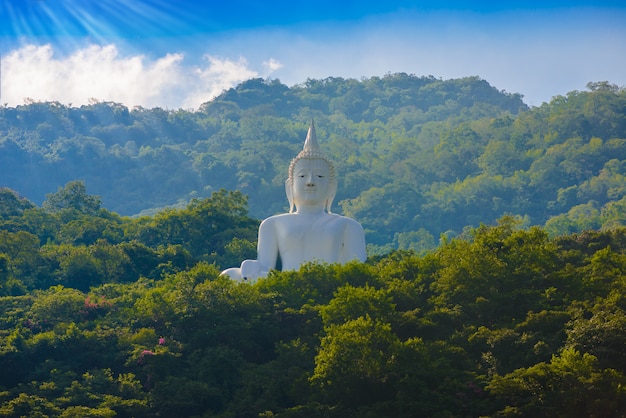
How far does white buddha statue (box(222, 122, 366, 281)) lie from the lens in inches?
1017

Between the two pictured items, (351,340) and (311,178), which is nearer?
(351,340)

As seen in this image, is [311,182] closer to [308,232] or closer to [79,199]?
[308,232]

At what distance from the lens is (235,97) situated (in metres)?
96.8

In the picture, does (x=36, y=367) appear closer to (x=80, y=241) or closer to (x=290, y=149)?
(x=80, y=241)

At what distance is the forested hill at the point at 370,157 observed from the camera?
213 ft

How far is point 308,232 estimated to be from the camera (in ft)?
85.0

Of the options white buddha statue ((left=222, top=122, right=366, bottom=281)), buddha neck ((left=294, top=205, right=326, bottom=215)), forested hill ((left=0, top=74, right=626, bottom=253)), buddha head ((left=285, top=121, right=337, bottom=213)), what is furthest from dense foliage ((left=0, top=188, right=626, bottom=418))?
forested hill ((left=0, top=74, right=626, bottom=253))

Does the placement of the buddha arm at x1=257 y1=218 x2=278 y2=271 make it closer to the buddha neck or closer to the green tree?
the buddha neck

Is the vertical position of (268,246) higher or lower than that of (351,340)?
higher

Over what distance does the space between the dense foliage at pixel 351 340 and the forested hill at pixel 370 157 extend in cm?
3109

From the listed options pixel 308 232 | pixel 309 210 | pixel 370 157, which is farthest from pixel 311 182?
pixel 370 157

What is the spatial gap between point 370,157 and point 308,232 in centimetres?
5128

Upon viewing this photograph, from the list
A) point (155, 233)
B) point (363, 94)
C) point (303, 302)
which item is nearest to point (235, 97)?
point (363, 94)

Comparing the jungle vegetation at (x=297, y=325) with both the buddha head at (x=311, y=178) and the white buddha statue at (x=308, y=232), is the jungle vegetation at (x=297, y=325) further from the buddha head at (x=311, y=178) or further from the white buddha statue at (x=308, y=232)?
the buddha head at (x=311, y=178)
